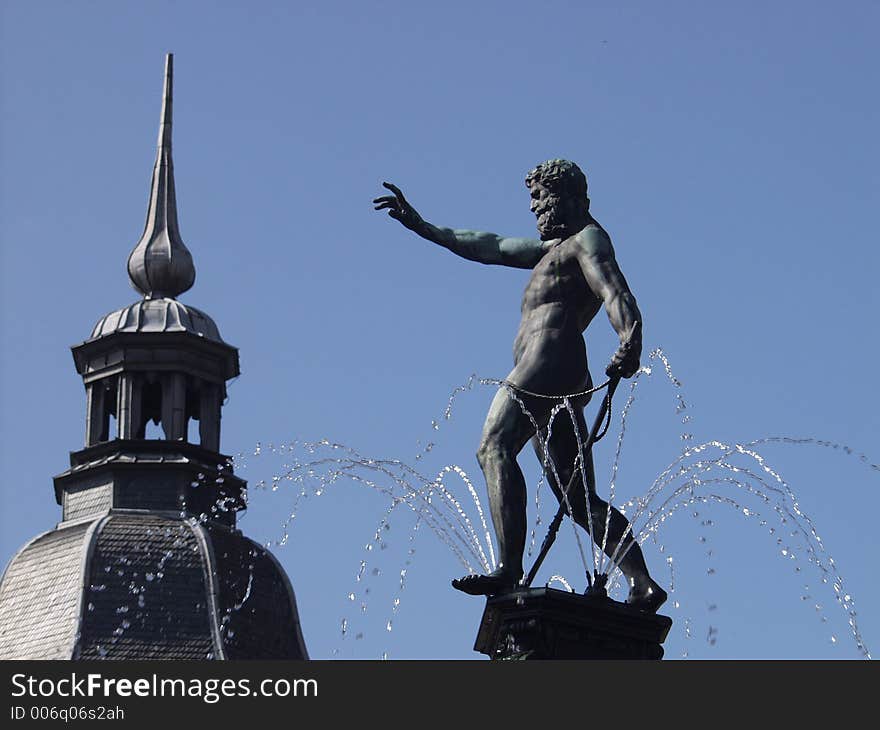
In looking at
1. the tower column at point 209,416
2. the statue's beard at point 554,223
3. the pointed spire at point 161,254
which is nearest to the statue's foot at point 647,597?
the statue's beard at point 554,223

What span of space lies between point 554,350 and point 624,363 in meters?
0.99

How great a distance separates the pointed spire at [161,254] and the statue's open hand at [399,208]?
269 feet

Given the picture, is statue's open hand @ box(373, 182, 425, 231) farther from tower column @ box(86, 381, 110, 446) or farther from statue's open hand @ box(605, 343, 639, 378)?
tower column @ box(86, 381, 110, 446)

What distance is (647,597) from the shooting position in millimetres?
23516

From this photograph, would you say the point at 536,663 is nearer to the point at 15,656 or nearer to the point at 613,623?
the point at 613,623

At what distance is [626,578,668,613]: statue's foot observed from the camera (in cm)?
2348

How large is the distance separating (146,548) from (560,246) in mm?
78620

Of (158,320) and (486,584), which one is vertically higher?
(158,320)

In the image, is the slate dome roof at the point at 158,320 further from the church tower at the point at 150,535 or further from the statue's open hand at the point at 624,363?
the statue's open hand at the point at 624,363

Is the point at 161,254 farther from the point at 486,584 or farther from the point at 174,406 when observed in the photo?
the point at 486,584

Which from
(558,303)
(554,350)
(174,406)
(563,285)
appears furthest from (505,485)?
(174,406)

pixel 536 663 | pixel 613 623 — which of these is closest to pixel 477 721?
pixel 536 663

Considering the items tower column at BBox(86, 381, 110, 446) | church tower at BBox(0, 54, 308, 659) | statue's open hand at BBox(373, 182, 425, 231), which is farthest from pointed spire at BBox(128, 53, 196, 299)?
statue's open hand at BBox(373, 182, 425, 231)

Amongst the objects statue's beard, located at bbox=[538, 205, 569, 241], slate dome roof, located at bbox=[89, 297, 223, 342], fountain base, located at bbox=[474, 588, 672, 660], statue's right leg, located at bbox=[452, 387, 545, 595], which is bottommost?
fountain base, located at bbox=[474, 588, 672, 660]
